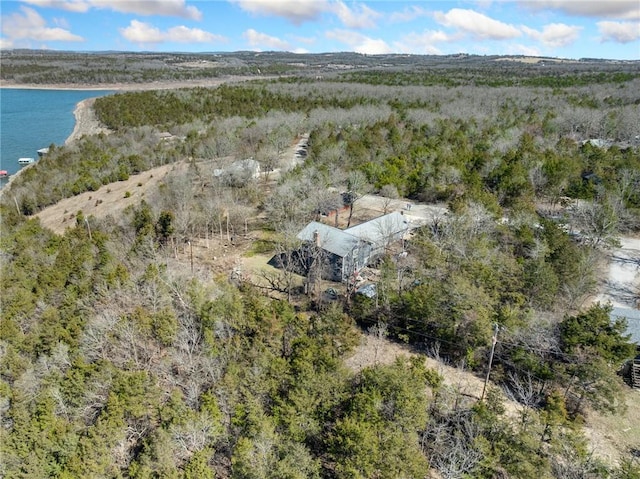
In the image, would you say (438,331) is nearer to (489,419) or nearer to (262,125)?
(489,419)

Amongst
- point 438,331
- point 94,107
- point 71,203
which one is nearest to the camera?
point 438,331

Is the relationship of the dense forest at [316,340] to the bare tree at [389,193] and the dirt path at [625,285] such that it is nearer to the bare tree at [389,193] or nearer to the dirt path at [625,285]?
the bare tree at [389,193]

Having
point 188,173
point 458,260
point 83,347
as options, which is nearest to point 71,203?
point 188,173

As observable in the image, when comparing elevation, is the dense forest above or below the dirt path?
above

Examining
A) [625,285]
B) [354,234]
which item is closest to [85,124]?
[354,234]

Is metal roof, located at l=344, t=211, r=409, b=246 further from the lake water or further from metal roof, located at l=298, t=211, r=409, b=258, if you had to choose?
the lake water

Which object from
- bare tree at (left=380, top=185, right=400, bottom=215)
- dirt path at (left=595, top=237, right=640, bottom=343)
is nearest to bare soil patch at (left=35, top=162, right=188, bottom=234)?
bare tree at (left=380, top=185, right=400, bottom=215)
